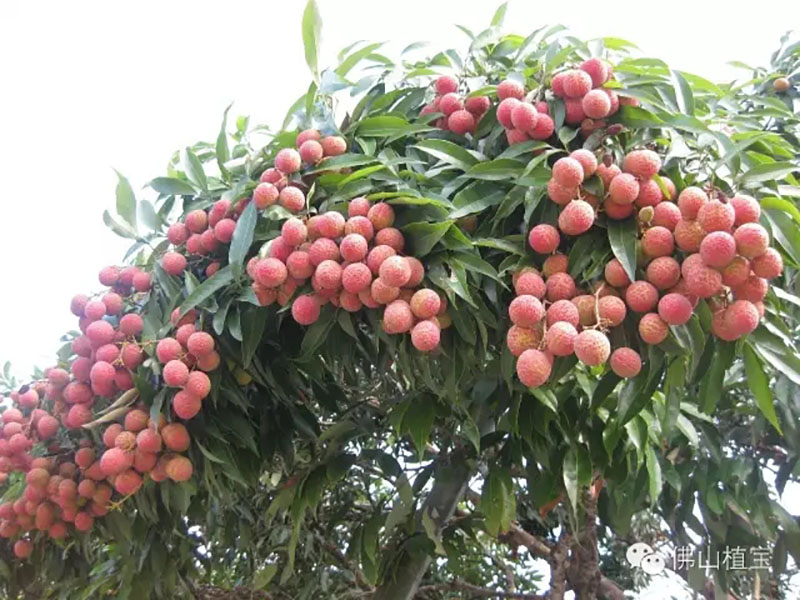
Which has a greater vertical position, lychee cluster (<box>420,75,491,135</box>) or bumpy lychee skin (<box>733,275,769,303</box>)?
lychee cluster (<box>420,75,491,135</box>)

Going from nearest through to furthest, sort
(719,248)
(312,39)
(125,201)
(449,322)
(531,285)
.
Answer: (719,248) → (531,285) → (449,322) → (312,39) → (125,201)

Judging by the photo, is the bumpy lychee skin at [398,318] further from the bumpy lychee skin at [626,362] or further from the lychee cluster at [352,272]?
the bumpy lychee skin at [626,362]

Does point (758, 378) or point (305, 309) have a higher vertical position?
point (305, 309)

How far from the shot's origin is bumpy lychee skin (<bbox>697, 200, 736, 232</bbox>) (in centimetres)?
83

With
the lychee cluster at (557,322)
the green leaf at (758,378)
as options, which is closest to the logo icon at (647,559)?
the green leaf at (758,378)

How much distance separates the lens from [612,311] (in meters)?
0.88

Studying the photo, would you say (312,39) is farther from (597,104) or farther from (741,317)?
(741,317)

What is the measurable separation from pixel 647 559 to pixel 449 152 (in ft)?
4.30

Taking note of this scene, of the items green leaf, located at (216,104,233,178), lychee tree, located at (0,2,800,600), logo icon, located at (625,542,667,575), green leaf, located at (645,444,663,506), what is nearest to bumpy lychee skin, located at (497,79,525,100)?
lychee tree, located at (0,2,800,600)

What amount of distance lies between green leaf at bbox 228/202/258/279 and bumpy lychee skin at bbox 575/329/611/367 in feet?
1.72

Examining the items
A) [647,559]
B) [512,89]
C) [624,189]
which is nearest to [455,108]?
[512,89]

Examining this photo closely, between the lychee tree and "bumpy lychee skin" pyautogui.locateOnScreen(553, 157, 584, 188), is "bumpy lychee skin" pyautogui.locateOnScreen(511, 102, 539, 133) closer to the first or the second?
the lychee tree

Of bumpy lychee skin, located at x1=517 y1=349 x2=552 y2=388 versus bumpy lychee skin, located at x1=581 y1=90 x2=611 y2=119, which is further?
bumpy lychee skin, located at x1=581 y1=90 x2=611 y2=119

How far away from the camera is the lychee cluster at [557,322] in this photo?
2.79 ft
